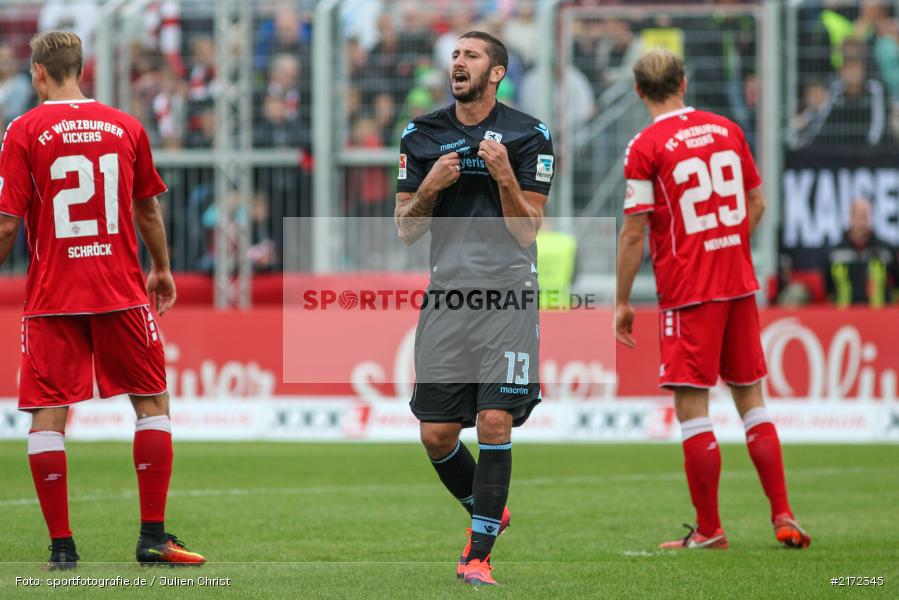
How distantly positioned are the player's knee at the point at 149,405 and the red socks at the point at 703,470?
277 centimetres

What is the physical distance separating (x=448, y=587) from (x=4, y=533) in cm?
304

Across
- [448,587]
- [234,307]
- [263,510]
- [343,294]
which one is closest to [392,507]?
[263,510]

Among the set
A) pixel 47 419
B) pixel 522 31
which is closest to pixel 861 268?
pixel 522 31

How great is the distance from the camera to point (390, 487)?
1078 centimetres

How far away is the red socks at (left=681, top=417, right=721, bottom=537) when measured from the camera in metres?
7.86

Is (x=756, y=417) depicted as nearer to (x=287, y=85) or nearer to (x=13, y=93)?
(x=287, y=85)

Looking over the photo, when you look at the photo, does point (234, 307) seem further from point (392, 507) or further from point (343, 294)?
point (392, 507)

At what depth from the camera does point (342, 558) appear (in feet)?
24.1

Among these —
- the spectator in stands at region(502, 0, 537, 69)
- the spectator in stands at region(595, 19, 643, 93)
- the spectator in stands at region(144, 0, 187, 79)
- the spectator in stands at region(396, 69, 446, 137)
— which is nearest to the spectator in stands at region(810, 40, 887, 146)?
the spectator in stands at region(595, 19, 643, 93)

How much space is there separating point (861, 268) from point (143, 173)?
1173 centimetres

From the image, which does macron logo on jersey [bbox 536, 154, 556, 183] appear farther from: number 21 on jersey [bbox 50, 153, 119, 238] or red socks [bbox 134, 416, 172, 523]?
red socks [bbox 134, 416, 172, 523]

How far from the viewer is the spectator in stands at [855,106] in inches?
691

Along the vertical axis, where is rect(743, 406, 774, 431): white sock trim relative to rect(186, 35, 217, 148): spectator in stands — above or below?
below

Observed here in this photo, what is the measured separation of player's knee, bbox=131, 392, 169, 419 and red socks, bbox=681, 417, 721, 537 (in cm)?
277
